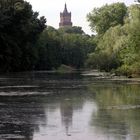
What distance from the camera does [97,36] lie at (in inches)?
4695

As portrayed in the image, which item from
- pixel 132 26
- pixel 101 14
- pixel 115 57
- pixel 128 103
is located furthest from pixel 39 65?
pixel 128 103

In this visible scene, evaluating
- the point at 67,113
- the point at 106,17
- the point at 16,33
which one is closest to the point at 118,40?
the point at 16,33

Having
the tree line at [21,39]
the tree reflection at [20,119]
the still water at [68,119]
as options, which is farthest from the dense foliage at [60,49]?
the tree reflection at [20,119]

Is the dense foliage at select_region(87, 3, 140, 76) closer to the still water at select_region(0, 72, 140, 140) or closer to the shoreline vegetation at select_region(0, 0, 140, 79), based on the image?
the shoreline vegetation at select_region(0, 0, 140, 79)

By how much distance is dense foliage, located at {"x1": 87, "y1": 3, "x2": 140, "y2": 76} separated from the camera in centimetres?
6569

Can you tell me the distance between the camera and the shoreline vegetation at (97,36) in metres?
67.2

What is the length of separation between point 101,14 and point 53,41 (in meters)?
32.9

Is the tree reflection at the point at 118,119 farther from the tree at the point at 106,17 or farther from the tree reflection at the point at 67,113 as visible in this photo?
the tree at the point at 106,17

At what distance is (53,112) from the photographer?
22.1 m

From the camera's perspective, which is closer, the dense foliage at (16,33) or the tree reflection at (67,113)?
the tree reflection at (67,113)

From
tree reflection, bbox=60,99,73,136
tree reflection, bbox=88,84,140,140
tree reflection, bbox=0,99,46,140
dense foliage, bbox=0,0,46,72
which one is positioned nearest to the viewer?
tree reflection, bbox=0,99,46,140

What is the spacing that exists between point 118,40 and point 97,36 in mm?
39958

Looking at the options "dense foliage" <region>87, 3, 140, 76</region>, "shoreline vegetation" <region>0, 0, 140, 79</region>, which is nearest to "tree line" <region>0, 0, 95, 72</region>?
"shoreline vegetation" <region>0, 0, 140, 79</region>

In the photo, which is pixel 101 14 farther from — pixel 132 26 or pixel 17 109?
pixel 17 109
